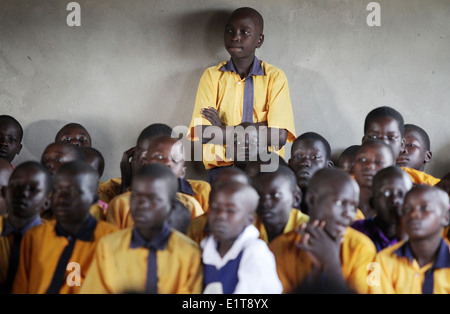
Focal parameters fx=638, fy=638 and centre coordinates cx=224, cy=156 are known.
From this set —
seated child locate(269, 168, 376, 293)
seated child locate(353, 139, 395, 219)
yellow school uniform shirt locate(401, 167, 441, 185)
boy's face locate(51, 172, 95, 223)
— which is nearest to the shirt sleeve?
seated child locate(269, 168, 376, 293)

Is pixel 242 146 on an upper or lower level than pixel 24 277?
upper

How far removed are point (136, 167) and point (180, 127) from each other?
994 millimetres

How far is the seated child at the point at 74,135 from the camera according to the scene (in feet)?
15.8

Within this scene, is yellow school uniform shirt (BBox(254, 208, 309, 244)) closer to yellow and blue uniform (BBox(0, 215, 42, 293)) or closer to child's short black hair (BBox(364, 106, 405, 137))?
yellow and blue uniform (BBox(0, 215, 42, 293))

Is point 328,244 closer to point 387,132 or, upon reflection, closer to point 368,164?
point 368,164

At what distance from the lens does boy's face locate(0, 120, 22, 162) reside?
4.73m

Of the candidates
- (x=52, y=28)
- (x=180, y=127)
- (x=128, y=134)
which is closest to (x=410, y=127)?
(x=180, y=127)

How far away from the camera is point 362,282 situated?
2.79 metres

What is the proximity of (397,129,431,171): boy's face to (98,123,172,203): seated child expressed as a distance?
1.74 m

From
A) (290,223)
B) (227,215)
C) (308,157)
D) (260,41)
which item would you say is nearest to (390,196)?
(290,223)

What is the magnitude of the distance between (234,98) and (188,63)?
0.57m

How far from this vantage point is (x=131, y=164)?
4.50 meters

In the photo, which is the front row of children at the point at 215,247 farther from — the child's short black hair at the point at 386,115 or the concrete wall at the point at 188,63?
the concrete wall at the point at 188,63

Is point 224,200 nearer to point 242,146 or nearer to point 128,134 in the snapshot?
point 242,146
